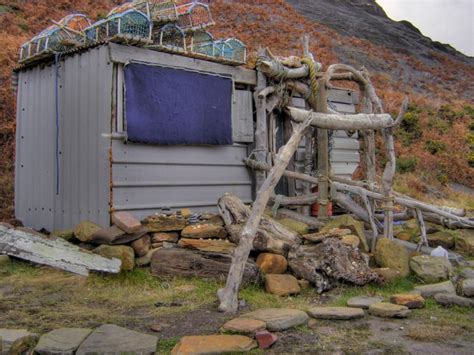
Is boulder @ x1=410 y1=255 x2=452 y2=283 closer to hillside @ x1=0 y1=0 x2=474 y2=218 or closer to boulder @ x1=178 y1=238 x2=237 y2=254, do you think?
boulder @ x1=178 y1=238 x2=237 y2=254

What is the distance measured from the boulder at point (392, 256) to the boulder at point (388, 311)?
1482 mm

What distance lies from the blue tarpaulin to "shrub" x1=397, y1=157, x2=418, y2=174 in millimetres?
11871

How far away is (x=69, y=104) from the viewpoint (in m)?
7.96

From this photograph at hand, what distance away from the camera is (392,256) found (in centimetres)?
686

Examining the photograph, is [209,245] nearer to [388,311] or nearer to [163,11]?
[388,311]

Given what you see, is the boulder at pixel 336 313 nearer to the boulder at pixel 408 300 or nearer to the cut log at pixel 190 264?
the boulder at pixel 408 300

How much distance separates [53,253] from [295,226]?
11.6ft

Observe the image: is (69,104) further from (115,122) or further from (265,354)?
(265,354)

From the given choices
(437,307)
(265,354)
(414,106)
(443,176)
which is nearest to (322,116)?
(437,307)

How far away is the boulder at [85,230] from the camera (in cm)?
689

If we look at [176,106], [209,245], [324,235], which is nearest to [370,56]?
[176,106]

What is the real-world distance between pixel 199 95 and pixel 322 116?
210 cm

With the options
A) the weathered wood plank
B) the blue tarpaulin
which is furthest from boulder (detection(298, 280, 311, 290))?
the weathered wood plank

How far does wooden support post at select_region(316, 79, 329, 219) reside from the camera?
8.03m
